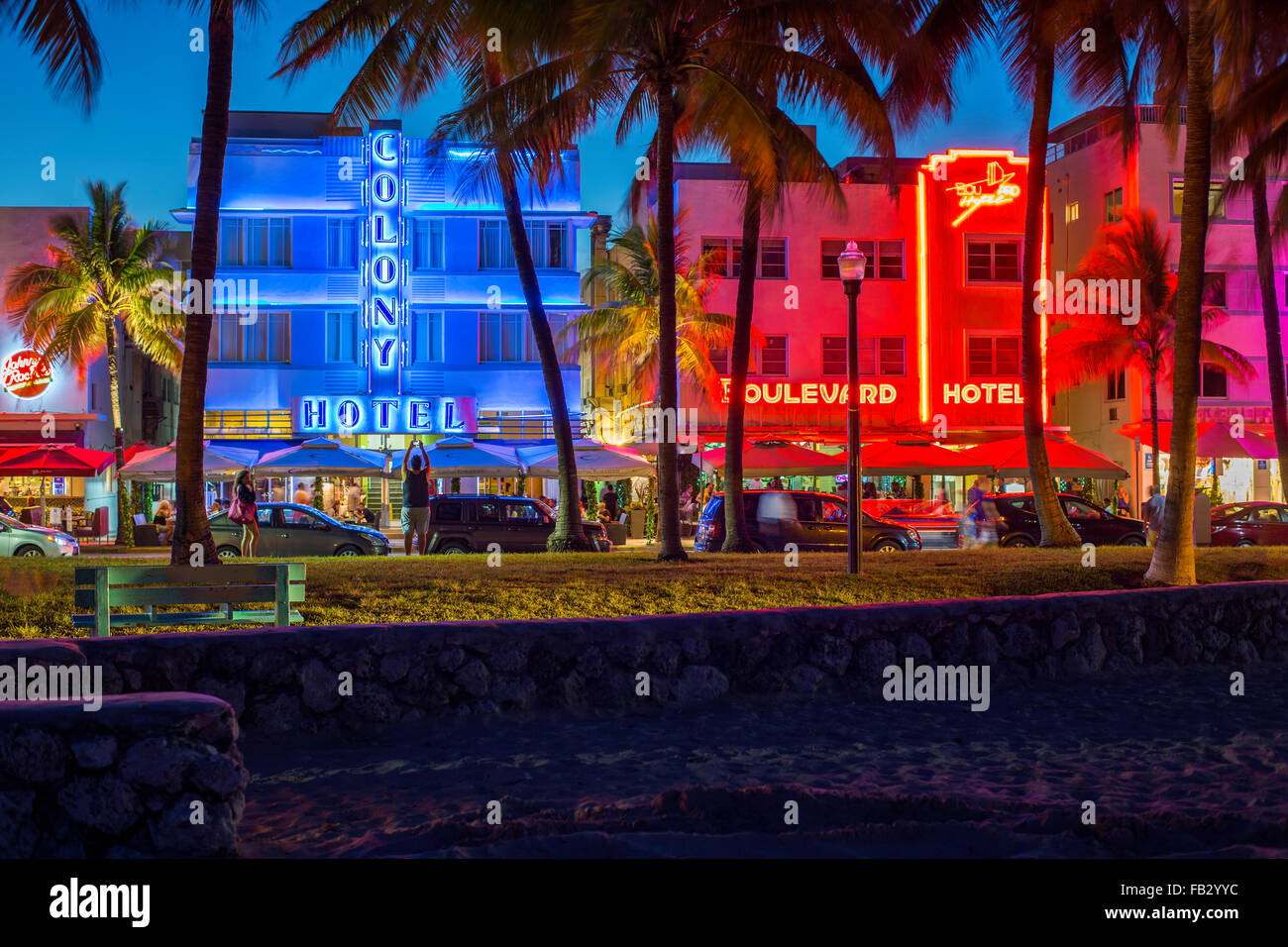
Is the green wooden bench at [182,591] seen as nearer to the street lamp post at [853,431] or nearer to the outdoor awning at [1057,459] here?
the street lamp post at [853,431]

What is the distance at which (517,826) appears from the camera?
225 inches

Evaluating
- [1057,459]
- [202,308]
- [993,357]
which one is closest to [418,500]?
[202,308]

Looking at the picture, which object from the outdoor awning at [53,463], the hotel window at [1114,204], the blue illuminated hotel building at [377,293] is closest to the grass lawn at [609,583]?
the outdoor awning at [53,463]

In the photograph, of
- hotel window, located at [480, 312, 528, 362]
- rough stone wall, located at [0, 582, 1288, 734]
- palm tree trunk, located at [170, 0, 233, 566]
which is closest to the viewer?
rough stone wall, located at [0, 582, 1288, 734]

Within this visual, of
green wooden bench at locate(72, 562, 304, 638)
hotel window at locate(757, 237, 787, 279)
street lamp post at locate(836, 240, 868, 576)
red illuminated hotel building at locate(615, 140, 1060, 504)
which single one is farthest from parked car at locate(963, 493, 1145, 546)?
green wooden bench at locate(72, 562, 304, 638)

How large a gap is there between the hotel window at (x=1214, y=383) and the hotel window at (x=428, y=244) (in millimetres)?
26336

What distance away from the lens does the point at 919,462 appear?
3228cm

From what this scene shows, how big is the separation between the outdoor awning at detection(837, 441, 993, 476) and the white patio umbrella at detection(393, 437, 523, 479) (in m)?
9.15

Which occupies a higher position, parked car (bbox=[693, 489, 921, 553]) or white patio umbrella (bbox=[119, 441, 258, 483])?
white patio umbrella (bbox=[119, 441, 258, 483])

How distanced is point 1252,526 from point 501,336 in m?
23.4

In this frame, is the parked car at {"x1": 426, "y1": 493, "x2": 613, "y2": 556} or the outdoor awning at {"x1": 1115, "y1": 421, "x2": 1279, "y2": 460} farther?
the outdoor awning at {"x1": 1115, "y1": 421, "x2": 1279, "y2": 460}

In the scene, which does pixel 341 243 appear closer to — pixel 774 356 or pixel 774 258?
pixel 774 258

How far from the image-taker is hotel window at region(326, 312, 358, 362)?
40062mm

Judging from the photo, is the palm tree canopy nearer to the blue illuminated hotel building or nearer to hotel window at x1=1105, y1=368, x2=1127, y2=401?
the blue illuminated hotel building
